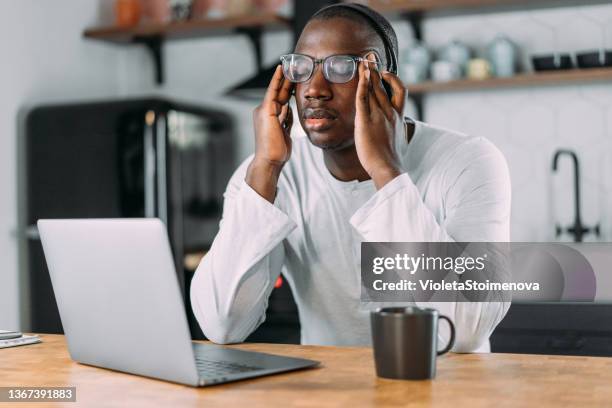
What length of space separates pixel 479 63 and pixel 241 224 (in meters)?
1.79

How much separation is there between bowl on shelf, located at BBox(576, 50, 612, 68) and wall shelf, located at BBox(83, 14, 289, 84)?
117 centimetres

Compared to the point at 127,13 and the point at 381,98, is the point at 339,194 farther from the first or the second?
the point at 127,13

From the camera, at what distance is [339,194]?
5.80 feet

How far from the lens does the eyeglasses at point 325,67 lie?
5.30 ft

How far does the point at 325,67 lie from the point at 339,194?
290mm

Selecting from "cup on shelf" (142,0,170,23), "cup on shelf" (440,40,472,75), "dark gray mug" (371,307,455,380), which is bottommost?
"dark gray mug" (371,307,455,380)

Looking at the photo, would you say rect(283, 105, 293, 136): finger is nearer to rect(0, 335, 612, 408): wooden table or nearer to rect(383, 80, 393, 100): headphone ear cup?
rect(383, 80, 393, 100): headphone ear cup

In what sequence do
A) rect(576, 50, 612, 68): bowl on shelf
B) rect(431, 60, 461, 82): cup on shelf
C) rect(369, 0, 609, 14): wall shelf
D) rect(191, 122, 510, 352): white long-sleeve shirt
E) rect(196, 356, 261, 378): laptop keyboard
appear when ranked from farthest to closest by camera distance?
rect(431, 60, 461, 82): cup on shelf, rect(369, 0, 609, 14): wall shelf, rect(576, 50, 612, 68): bowl on shelf, rect(191, 122, 510, 352): white long-sleeve shirt, rect(196, 356, 261, 378): laptop keyboard

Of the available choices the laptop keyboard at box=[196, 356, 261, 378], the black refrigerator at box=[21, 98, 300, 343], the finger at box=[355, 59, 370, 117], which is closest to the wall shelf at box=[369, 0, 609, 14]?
the black refrigerator at box=[21, 98, 300, 343]

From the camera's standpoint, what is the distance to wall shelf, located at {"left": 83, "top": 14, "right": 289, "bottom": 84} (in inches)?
134

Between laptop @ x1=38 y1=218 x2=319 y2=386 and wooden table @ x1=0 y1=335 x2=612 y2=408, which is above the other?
laptop @ x1=38 y1=218 x2=319 y2=386

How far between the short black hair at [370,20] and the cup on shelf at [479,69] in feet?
4.62

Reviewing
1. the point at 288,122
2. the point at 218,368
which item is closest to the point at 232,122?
the point at 288,122

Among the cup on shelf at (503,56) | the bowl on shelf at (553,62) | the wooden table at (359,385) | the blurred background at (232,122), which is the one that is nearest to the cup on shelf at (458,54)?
the blurred background at (232,122)
